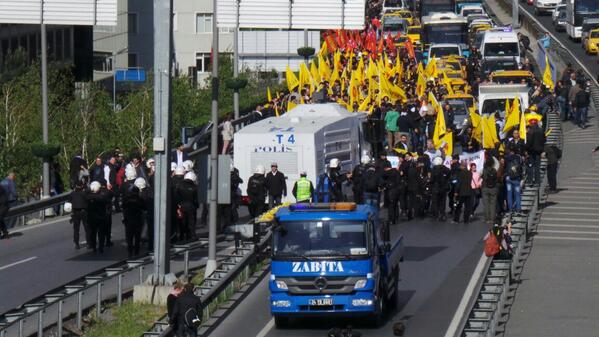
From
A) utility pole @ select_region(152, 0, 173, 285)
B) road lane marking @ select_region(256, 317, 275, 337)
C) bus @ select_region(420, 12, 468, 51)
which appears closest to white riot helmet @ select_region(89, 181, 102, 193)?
utility pole @ select_region(152, 0, 173, 285)

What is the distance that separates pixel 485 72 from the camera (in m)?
69.8

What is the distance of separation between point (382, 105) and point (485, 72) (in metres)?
18.4

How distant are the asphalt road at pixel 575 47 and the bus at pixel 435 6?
6017mm

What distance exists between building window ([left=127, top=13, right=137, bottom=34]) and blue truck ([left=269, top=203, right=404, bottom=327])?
83132 mm

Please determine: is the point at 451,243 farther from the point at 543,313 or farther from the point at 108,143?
the point at 108,143

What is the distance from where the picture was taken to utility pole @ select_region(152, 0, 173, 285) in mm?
31531

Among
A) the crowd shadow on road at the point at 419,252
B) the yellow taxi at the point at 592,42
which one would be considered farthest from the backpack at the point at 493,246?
the yellow taxi at the point at 592,42

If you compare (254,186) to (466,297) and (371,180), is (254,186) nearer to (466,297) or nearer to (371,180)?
(371,180)

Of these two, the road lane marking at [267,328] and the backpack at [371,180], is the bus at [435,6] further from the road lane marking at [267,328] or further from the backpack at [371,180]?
the road lane marking at [267,328]

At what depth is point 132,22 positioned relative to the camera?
110m

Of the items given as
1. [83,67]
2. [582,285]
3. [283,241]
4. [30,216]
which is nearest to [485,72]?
[83,67]

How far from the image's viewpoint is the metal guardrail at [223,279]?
26656 millimetres

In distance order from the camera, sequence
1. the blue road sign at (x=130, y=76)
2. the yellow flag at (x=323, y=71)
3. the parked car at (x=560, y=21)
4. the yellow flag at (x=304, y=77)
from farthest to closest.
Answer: the parked car at (x=560, y=21) < the blue road sign at (x=130, y=76) < the yellow flag at (x=323, y=71) < the yellow flag at (x=304, y=77)

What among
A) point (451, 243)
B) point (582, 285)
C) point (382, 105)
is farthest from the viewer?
point (382, 105)
